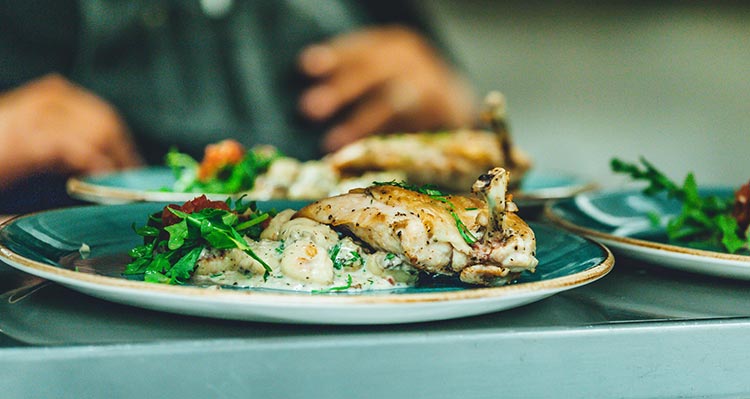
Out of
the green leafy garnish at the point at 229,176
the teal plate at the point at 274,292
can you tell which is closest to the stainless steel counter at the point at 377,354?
the teal plate at the point at 274,292

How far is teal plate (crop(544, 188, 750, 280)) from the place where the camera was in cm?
112

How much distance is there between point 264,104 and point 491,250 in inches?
129

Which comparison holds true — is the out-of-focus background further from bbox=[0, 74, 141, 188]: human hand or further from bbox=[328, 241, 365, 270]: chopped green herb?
bbox=[328, 241, 365, 270]: chopped green herb

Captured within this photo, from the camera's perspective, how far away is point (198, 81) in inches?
156

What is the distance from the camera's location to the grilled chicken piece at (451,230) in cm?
105

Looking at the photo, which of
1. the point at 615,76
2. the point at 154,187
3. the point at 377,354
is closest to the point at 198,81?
the point at 154,187

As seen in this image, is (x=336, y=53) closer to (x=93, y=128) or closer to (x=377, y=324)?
(x=93, y=128)

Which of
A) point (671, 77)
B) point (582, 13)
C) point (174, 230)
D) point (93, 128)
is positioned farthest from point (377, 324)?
point (671, 77)

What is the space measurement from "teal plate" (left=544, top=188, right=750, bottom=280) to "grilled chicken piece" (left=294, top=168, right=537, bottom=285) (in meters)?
0.20

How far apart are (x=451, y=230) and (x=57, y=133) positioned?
8.84ft

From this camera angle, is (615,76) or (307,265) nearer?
(307,265)

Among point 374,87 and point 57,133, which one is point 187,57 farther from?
point 374,87

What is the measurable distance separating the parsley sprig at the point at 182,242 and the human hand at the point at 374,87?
2911 millimetres

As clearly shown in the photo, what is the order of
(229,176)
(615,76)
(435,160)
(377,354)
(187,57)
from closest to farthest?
(377,354) < (229,176) < (435,160) < (187,57) < (615,76)
